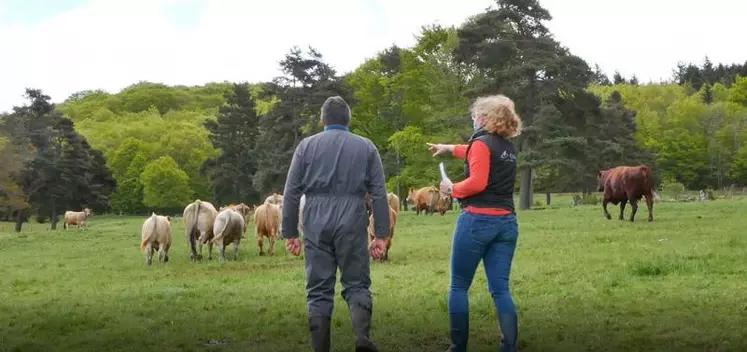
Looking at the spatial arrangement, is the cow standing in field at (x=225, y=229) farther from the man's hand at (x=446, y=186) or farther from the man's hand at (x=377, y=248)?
the man's hand at (x=446, y=186)

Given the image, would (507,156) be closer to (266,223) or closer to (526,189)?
(266,223)

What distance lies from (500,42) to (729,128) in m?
36.0

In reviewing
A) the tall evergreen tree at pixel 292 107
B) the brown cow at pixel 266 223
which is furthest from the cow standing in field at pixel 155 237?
the tall evergreen tree at pixel 292 107

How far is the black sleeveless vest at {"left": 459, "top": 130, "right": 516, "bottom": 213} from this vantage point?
20.7ft

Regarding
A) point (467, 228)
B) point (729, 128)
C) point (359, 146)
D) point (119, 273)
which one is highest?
point (729, 128)

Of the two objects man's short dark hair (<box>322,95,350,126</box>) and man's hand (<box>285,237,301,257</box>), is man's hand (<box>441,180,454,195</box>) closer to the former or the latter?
man's short dark hair (<box>322,95,350,126</box>)

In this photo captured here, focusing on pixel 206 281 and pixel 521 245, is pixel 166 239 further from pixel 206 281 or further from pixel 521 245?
pixel 521 245

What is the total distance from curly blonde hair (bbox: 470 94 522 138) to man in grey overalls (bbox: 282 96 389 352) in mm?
960

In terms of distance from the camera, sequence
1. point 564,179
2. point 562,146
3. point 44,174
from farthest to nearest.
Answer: point 564,179 → point 44,174 → point 562,146

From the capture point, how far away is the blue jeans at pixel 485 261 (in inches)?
245

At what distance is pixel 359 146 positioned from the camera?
6.57 m

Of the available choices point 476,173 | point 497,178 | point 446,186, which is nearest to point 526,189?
point 446,186

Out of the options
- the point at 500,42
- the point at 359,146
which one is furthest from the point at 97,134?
the point at 359,146

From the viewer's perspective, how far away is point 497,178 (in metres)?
6.33
